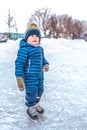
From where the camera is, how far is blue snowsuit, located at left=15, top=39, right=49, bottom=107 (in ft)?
14.4

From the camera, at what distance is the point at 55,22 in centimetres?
5856

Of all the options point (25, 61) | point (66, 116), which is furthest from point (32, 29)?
point (66, 116)

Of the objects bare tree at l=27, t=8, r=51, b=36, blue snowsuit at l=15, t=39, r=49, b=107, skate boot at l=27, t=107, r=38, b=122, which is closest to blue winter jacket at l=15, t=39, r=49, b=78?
blue snowsuit at l=15, t=39, r=49, b=107

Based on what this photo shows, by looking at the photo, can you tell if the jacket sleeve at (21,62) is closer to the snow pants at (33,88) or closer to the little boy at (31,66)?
the little boy at (31,66)

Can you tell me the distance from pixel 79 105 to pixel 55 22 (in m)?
53.9

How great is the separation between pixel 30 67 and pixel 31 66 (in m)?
0.02

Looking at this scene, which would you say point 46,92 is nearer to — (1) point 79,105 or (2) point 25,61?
(1) point 79,105

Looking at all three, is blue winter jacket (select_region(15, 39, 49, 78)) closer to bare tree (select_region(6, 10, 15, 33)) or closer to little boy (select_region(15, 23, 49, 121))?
little boy (select_region(15, 23, 49, 121))

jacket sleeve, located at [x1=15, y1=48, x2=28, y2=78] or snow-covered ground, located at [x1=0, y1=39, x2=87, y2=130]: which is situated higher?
jacket sleeve, located at [x1=15, y1=48, x2=28, y2=78]

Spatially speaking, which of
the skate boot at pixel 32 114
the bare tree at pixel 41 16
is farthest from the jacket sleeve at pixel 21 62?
the bare tree at pixel 41 16

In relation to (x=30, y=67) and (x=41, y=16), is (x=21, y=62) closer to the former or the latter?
(x=30, y=67)

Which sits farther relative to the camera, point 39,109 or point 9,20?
point 9,20

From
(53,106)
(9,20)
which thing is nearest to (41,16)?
(9,20)

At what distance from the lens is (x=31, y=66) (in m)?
4.47
